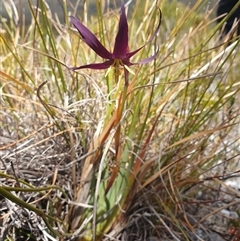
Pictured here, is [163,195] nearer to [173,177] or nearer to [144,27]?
[173,177]

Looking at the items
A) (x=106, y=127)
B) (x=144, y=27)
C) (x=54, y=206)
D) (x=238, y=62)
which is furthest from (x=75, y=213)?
(x=238, y=62)

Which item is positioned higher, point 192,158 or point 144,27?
point 144,27

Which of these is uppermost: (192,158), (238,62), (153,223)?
(238,62)

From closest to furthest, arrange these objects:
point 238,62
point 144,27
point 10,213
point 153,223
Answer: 1. point 10,213
2. point 153,223
3. point 144,27
4. point 238,62

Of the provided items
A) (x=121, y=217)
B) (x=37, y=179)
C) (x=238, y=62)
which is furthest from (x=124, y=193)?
(x=238, y=62)

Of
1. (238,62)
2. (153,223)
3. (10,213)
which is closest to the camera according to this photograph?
(10,213)

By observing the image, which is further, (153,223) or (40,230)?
(153,223)
